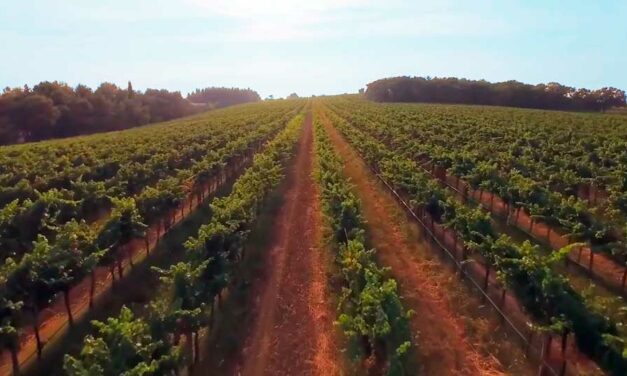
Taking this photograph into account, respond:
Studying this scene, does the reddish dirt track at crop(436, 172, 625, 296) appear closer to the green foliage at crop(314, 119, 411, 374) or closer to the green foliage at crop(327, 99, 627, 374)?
the green foliage at crop(327, 99, 627, 374)

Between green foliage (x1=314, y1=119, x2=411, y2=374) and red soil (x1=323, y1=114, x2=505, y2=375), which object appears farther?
red soil (x1=323, y1=114, x2=505, y2=375)

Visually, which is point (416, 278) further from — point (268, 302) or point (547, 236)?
point (547, 236)

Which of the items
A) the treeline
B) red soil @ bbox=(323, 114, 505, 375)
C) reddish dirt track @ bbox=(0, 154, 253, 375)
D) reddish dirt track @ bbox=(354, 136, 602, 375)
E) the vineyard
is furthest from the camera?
the treeline

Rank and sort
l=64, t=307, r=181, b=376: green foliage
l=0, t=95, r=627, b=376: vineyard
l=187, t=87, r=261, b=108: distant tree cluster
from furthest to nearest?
l=187, t=87, r=261, b=108: distant tree cluster, l=0, t=95, r=627, b=376: vineyard, l=64, t=307, r=181, b=376: green foliage

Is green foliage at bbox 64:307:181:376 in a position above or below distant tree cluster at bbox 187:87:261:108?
below

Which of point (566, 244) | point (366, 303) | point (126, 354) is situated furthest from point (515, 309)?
point (126, 354)

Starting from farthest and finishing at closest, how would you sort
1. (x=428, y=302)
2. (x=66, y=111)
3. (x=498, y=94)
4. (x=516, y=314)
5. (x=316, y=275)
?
(x=498, y=94), (x=66, y=111), (x=316, y=275), (x=428, y=302), (x=516, y=314)

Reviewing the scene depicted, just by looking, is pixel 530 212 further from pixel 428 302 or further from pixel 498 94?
pixel 498 94

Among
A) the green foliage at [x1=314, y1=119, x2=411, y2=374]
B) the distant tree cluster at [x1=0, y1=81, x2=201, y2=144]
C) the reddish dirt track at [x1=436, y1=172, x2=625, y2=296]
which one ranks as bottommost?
the reddish dirt track at [x1=436, y1=172, x2=625, y2=296]

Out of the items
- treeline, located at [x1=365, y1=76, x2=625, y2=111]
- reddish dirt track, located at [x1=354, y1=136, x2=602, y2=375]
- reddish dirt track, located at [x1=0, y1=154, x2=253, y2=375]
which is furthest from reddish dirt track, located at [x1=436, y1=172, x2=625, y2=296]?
treeline, located at [x1=365, y1=76, x2=625, y2=111]
